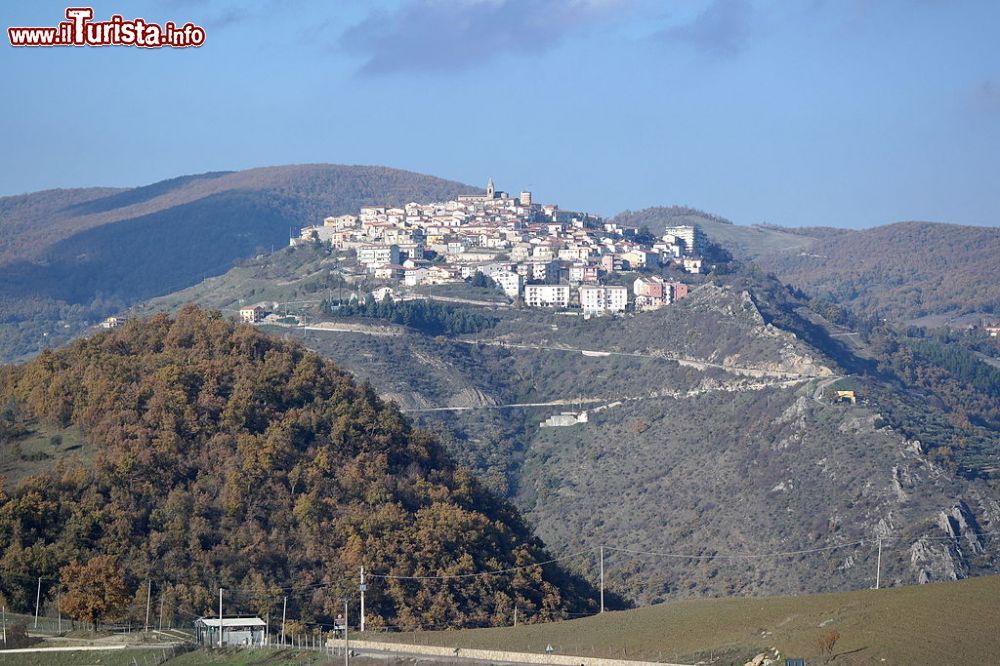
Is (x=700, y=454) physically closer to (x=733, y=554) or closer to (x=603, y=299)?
(x=733, y=554)

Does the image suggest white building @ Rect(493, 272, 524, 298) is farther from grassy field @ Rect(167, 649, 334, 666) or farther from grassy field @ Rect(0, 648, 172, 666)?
grassy field @ Rect(0, 648, 172, 666)

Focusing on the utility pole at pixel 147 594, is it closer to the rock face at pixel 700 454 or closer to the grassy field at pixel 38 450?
the grassy field at pixel 38 450

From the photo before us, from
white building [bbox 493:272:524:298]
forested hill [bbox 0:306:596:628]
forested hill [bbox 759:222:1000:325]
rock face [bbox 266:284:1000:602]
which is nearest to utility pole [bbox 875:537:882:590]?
rock face [bbox 266:284:1000:602]

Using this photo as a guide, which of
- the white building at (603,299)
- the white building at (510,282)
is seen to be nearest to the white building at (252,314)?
the white building at (510,282)

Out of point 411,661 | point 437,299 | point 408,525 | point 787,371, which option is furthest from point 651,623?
point 437,299

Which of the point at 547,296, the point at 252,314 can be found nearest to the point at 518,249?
the point at 547,296

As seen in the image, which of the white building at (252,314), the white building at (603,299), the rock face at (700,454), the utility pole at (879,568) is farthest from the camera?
the white building at (603,299)
